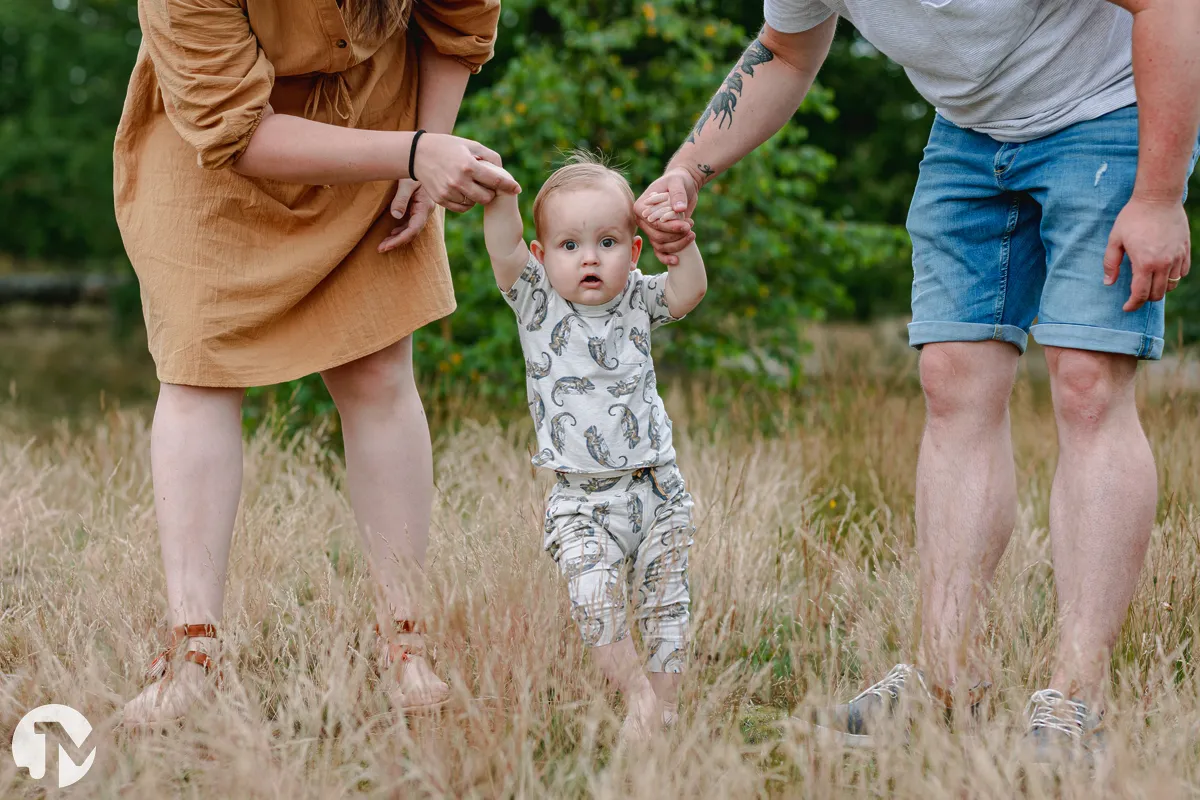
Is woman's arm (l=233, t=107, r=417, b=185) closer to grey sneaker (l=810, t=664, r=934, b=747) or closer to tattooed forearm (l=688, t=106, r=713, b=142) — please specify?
Answer: tattooed forearm (l=688, t=106, r=713, b=142)

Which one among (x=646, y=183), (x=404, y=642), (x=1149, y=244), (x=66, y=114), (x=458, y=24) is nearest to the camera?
(x=1149, y=244)

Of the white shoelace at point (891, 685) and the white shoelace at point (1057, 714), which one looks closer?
the white shoelace at point (1057, 714)

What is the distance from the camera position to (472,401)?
520 centimetres

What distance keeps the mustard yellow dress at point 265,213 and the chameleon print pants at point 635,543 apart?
547 millimetres

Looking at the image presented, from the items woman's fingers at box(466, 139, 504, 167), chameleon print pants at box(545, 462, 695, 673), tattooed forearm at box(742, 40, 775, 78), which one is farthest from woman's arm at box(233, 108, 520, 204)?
tattooed forearm at box(742, 40, 775, 78)

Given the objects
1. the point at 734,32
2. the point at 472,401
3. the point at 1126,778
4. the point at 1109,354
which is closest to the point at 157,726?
the point at 1126,778

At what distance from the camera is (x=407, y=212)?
265 centimetres

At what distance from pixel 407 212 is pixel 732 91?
788 millimetres

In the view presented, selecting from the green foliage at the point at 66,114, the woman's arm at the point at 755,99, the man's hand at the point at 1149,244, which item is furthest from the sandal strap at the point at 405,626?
the green foliage at the point at 66,114

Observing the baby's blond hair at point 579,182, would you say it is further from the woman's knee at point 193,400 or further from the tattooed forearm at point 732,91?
the woman's knee at point 193,400

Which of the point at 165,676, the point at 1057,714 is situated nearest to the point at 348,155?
the point at 165,676

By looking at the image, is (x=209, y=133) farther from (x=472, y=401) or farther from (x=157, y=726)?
(x=472, y=401)

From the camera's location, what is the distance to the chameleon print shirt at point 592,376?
239 cm

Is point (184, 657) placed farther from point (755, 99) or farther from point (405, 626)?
point (755, 99)
